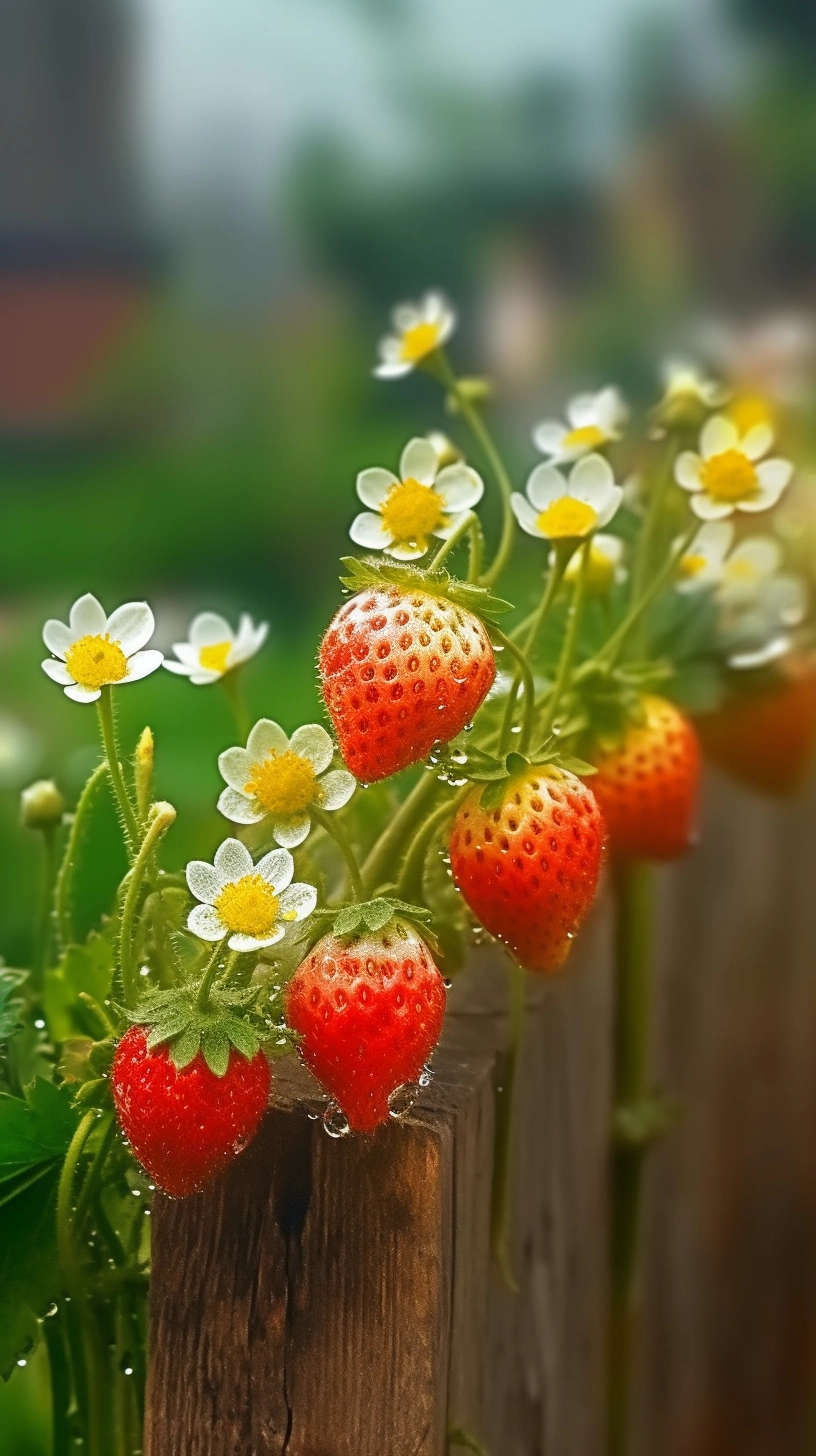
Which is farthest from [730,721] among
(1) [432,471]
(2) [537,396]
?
(2) [537,396]

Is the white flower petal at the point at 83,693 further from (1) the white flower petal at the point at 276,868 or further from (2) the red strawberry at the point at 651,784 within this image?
(2) the red strawberry at the point at 651,784

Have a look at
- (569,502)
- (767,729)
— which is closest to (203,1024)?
(569,502)

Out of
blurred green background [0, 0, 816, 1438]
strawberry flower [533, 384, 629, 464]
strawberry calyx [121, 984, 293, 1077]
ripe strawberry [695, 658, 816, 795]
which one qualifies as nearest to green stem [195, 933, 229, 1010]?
strawberry calyx [121, 984, 293, 1077]

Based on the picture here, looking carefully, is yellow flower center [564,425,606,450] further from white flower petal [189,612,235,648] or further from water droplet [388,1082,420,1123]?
water droplet [388,1082,420,1123]

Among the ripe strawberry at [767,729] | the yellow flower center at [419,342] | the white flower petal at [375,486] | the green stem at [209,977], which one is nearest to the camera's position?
the green stem at [209,977]

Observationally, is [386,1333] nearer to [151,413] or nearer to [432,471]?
[432,471]

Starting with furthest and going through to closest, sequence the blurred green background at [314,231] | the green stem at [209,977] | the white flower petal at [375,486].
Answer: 1. the blurred green background at [314,231]
2. the white flower petal at [375,486]
3. the green stem at [209,977]

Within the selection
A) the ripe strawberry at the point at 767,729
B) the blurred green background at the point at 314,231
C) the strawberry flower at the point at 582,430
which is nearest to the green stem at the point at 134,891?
the strawberry flower at the point at 582,430
